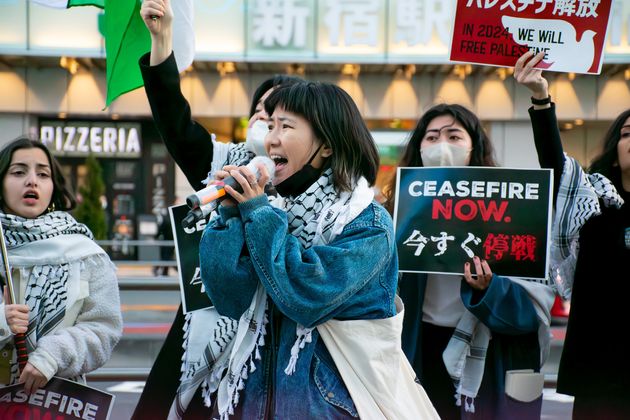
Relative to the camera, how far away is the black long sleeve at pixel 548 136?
9.37ft

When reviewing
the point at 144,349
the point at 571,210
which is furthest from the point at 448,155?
the point at 144,349

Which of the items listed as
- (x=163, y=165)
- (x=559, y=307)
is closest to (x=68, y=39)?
(x=163, y=165)

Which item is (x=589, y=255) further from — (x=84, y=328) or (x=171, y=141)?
(x=84, y=328)

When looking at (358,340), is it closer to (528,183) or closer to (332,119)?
(332,119)

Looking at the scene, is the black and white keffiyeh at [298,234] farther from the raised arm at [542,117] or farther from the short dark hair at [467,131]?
the short dark hair at [467,131]

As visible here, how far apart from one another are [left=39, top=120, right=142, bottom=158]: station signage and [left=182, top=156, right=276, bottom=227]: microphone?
1876cm

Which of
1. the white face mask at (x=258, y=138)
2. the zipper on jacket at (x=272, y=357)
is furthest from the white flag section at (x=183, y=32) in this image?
the zipper on jacket at (x=272, y=357)

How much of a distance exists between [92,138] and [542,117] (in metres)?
18.6

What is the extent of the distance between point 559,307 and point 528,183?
300 inches

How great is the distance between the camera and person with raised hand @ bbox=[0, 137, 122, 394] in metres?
2.56

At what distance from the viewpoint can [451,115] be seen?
10.5 feet

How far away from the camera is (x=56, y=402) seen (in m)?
2.59

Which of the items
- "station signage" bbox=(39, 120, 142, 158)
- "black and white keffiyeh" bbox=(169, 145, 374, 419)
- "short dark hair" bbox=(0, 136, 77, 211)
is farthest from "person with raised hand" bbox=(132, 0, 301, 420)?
"station signage" bbox=(39, 120, 142, 158)

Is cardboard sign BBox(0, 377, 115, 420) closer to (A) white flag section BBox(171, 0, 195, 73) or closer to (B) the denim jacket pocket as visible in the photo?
(B) the denim jacket pocket
